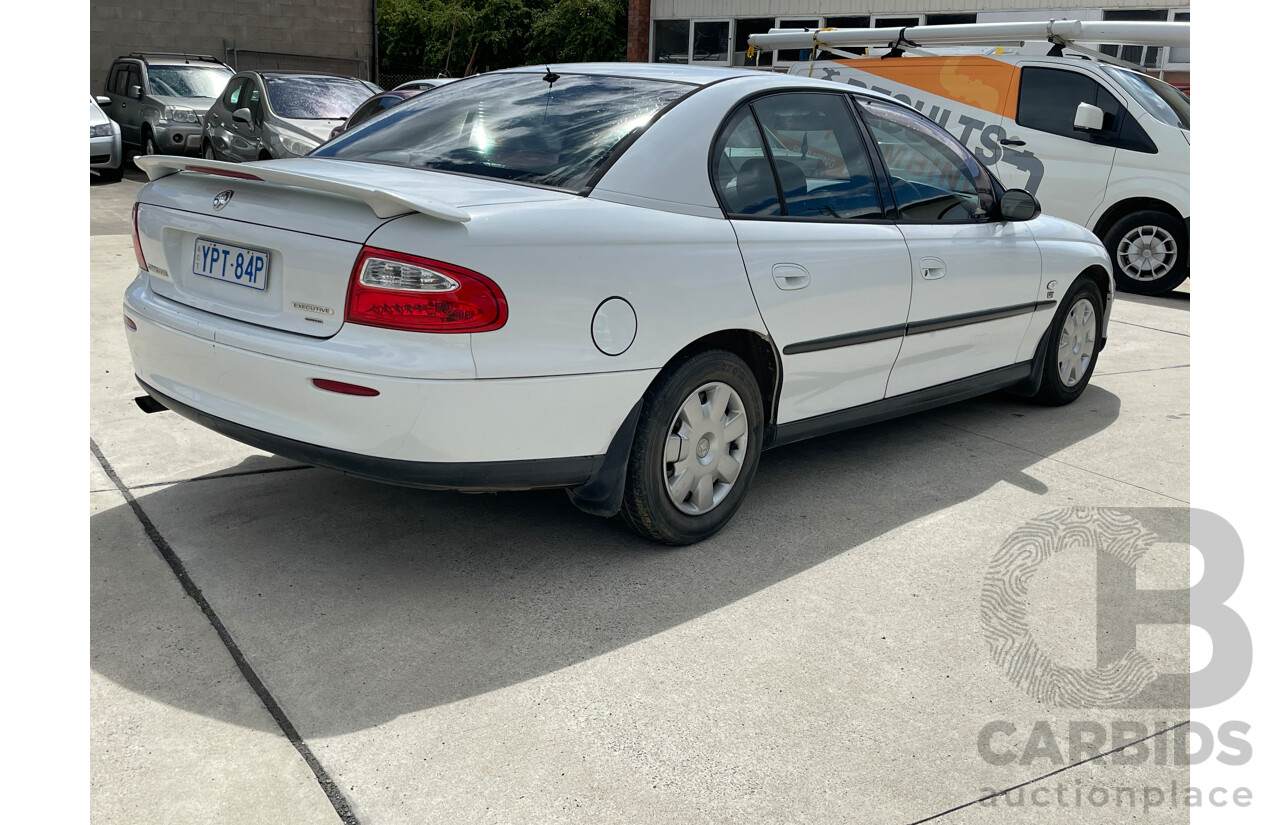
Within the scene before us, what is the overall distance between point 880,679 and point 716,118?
1.91 metres

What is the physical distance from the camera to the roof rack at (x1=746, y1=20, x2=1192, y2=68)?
9523mm

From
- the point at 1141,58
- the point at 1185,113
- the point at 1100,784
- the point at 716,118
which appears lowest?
the point at 1100,784

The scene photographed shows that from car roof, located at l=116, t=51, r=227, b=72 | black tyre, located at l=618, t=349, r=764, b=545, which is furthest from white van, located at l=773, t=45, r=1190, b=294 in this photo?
car roof, located at l=116, t=51, r=227, b=72

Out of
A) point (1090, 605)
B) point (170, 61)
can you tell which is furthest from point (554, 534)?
point (170, 61)

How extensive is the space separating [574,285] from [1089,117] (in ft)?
26.6

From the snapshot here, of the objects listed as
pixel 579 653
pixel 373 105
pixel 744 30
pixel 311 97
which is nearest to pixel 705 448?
pixel 579 653

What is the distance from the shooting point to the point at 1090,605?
3613 millimetres

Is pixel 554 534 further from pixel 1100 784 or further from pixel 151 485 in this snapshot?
pixel 1100 784

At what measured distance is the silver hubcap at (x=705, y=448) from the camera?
3.72 meters

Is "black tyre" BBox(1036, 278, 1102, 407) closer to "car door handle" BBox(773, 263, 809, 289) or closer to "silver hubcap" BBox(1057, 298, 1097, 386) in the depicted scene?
"silver hubcap" BBox(1057, 298, 1097, 386)

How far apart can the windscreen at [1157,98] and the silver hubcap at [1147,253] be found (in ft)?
3.12

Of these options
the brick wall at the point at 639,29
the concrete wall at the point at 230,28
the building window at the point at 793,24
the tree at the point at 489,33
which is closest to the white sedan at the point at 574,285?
the building window at the point at 793,24

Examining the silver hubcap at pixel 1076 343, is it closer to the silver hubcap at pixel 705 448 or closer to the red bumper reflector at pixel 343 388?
the silver hubcap at pixel 705 448

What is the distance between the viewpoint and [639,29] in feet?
81.9
